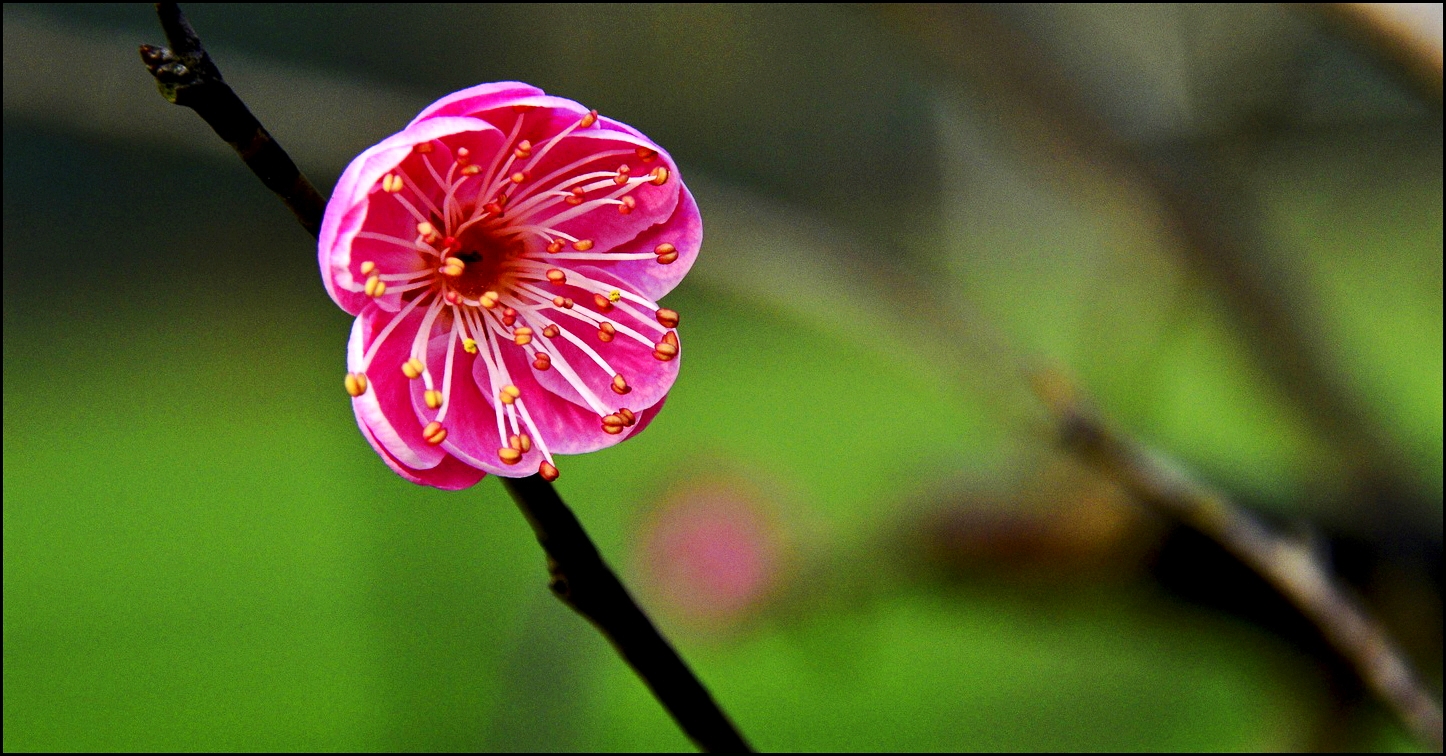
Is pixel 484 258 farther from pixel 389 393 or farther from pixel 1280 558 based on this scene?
pixel 1280 558

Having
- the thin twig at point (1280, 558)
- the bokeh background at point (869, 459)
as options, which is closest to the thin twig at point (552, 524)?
the bokeh background at point (869, 459)

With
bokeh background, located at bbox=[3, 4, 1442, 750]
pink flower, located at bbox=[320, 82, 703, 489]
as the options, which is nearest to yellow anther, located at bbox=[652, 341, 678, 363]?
pink flower, located at bbox=[320, 82, 703, 489]

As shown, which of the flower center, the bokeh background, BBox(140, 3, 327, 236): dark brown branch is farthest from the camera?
the bokeh background

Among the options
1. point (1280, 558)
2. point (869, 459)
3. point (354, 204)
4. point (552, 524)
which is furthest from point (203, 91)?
point (869, 459)

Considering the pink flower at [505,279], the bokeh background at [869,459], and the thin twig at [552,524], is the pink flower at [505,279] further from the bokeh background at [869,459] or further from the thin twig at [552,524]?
the bokeh background at [869,459]

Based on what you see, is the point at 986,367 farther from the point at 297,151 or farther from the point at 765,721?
the point at 765,721

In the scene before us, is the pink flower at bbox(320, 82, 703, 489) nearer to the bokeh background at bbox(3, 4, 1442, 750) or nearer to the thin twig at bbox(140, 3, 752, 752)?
the thin twig at bbox(140, 3, 752, 752)

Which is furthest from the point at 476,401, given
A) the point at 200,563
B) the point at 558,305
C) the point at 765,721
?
the point at 200,563
